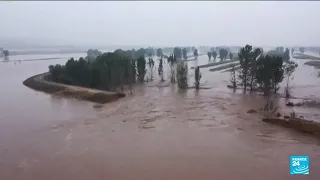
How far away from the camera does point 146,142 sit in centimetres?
540

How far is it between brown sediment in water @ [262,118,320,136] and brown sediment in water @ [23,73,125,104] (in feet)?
16.5

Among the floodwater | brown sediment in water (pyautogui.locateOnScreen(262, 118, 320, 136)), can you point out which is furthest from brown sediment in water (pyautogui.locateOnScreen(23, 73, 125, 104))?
brown sediment in water (pyautogui.locateOnScreen(262, 118, 320, 136))

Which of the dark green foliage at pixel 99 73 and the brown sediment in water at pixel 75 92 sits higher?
the dark green foliage at pixel 99 73

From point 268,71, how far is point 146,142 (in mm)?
6169

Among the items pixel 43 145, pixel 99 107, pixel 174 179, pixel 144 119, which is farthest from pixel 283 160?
pixel 99 107

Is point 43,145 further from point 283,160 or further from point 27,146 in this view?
point 283,160

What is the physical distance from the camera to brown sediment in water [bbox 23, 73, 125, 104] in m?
9.73

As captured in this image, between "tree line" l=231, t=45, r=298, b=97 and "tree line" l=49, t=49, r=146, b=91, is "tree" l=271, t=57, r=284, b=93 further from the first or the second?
"tree line" l=49, t=49, r=146, b=91

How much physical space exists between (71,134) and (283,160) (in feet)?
13.0

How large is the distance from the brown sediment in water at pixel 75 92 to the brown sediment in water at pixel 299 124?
504 cm

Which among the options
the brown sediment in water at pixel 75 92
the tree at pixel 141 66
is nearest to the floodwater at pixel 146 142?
the brown sediment in water at pixel 75 92

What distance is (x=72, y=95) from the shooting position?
10492 millimetres

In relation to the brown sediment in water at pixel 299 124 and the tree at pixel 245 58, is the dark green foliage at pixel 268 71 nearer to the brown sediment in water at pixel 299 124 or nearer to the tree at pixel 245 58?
the tree at pixel 245 58

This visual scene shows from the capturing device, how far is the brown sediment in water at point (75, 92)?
9.73 meters
